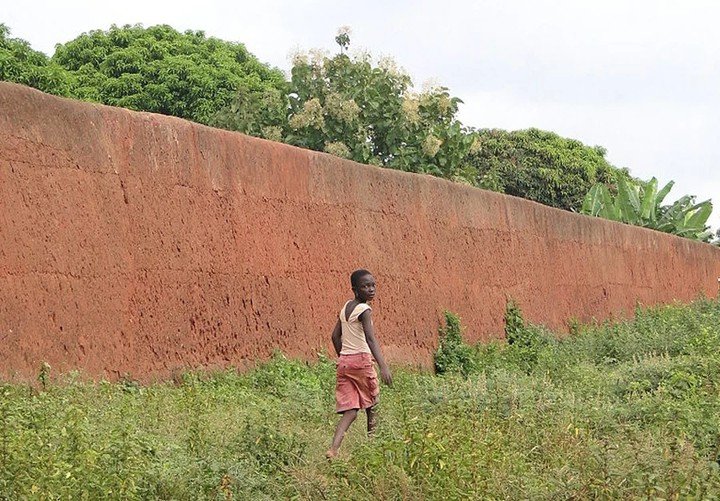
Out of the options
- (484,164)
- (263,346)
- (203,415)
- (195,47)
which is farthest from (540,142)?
(203,415)

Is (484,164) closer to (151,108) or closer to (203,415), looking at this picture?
(151,108)

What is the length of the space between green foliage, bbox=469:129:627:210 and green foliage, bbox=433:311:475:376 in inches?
909

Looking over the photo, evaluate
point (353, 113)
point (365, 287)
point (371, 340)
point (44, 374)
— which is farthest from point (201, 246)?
point (353, 113)

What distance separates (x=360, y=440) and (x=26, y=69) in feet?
61.1

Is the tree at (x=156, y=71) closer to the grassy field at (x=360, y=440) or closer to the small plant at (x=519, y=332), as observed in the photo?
the small plant at (x=519, y=332)

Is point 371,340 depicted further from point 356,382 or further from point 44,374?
point 44,374

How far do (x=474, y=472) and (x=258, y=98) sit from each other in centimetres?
1492

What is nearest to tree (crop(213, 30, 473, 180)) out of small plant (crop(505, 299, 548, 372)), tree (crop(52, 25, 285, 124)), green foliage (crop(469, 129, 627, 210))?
small plant (crop(505, 299, 548, 372))

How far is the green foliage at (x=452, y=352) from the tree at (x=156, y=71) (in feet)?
49.9

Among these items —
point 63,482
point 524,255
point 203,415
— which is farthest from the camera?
point 524,255

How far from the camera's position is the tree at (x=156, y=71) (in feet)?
96.8

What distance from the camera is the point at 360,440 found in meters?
7.74

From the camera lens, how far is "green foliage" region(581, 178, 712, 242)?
86.4 ft

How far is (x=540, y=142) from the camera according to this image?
1555 inches
